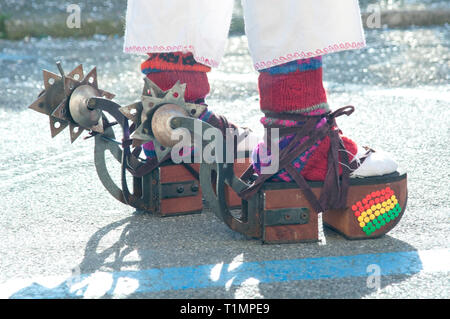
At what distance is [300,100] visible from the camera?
2.28 metres

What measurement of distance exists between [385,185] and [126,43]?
0.97 m

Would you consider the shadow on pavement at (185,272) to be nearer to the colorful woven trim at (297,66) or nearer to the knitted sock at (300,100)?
the knitted sock at (300,100)

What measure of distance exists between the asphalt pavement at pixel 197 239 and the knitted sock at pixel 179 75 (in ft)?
1.03

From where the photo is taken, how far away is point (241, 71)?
5750 mm

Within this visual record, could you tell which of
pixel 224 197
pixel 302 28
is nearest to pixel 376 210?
pixel 224 197

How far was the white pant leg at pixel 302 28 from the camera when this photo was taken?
220 centimetres

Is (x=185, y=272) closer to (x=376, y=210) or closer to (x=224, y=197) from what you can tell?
(x=224, y=197)

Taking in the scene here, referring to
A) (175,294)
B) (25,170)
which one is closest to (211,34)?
(175,294)

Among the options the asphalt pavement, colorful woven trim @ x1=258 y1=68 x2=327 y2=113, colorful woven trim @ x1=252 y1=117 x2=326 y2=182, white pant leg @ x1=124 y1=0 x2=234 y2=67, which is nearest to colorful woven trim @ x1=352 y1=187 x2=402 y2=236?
the asphalt pavement

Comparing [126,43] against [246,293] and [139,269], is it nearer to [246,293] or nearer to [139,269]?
[139,269]

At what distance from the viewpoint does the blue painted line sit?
2031 mm

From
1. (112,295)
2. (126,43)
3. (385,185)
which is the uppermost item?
(126,43)

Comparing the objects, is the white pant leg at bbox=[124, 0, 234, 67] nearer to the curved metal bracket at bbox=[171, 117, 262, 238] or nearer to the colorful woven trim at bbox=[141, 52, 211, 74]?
the colorful woven trim at bbox=[141, 52, 211, 74]

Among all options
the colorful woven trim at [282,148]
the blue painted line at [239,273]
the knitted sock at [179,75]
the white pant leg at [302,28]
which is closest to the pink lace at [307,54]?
the white pant leg at [302,28]
